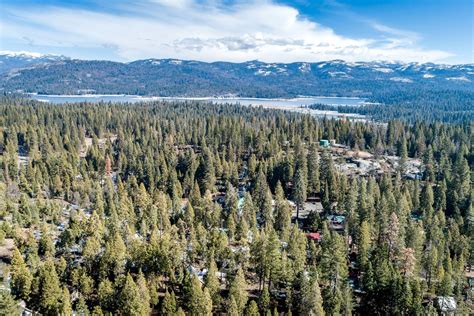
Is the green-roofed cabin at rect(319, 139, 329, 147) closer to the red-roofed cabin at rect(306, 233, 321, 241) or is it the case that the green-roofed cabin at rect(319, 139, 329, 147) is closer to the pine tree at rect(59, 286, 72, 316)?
the red-roofed cabin at rect(306, 233, 321, 241)

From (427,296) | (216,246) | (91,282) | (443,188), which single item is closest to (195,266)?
(216,246)

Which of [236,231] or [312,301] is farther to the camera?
[236,231]

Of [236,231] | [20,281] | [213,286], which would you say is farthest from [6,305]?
[236,231]

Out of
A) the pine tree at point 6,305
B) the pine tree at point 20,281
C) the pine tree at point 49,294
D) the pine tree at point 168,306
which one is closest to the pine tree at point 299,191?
the pine tree at point 168,306

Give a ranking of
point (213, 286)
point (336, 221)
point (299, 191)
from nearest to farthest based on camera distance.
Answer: point (213, 286), point (336, 221), point (299, 191)

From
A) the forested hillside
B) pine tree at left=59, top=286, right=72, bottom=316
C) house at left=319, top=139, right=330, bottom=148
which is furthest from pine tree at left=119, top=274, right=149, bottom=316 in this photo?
house at left=319, top=139, right=330, bottom=148

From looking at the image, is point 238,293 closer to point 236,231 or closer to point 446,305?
point 236,231

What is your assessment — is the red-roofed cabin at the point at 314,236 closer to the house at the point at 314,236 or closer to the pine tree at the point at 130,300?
the house at the point at 314,236

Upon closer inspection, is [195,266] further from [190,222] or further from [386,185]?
[386,185]
